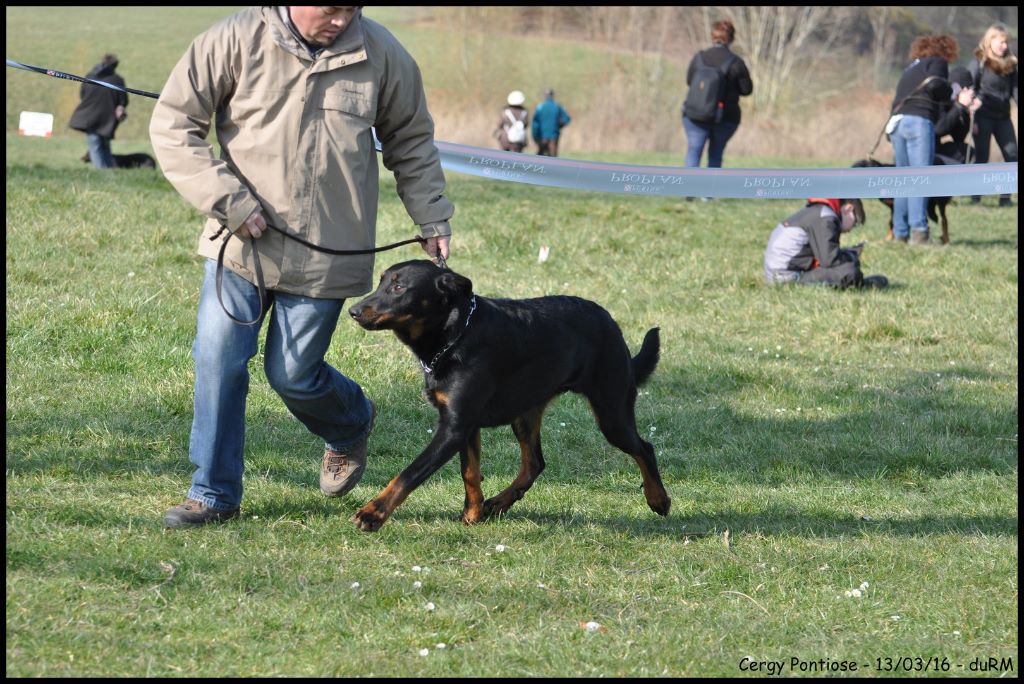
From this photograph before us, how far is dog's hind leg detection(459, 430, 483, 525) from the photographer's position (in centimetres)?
489

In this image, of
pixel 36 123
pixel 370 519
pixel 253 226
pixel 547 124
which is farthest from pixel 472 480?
pixel 547 124

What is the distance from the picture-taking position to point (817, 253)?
10242mm

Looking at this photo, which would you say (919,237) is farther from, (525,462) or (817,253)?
(525,462)

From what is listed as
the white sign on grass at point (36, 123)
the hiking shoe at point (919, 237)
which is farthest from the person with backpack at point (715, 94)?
the white sign on grass at point (36, 123)

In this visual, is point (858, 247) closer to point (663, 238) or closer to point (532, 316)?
point (663, 238)

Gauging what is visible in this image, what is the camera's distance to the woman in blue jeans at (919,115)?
497 inches

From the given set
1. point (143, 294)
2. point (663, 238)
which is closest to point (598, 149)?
point (663, 238)

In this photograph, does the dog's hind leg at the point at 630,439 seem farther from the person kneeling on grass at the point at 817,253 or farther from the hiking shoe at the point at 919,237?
the hiking shoe at the point at 919,237

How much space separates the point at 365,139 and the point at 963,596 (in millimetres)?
2758

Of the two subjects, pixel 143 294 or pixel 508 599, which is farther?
pixel 143 294

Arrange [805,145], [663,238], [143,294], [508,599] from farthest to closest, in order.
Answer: [805,145]
[663,238]
[143,294]
[508,599]

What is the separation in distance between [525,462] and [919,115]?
9115mm

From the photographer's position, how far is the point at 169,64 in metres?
42.2

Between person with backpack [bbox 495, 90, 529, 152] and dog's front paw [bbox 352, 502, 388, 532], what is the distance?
63.5 feet
